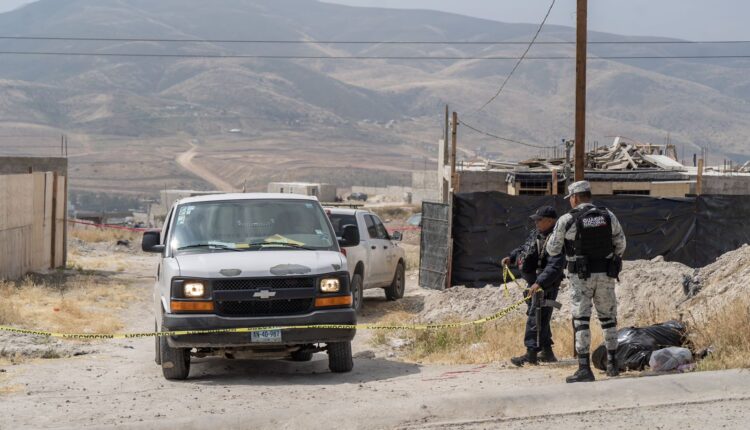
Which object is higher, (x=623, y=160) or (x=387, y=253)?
(x=623, y=160)

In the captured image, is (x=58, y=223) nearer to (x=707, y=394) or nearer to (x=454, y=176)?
(x=454, y=176)

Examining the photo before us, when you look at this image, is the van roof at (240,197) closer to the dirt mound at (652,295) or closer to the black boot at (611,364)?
the black boot at (611,364)

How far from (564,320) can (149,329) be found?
695 centimetres

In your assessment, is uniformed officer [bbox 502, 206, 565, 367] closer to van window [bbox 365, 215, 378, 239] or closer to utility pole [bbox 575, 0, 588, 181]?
utility pole [bbox 575, 0, 588, 181]

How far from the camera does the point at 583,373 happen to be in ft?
33.2

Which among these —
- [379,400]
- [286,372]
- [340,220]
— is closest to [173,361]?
[286,372]

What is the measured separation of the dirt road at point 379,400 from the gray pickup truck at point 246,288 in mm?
356

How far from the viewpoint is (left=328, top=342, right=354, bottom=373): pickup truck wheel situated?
1173 centimetres

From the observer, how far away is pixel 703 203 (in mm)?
22656

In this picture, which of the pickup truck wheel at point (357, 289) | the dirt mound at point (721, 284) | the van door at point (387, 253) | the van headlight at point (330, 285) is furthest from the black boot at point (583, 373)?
the van door at point (387, 253)

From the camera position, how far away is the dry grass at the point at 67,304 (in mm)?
17109

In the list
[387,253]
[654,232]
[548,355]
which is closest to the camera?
[548,355]

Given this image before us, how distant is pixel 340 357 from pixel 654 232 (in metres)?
12.6

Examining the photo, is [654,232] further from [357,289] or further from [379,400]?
[379,400]
